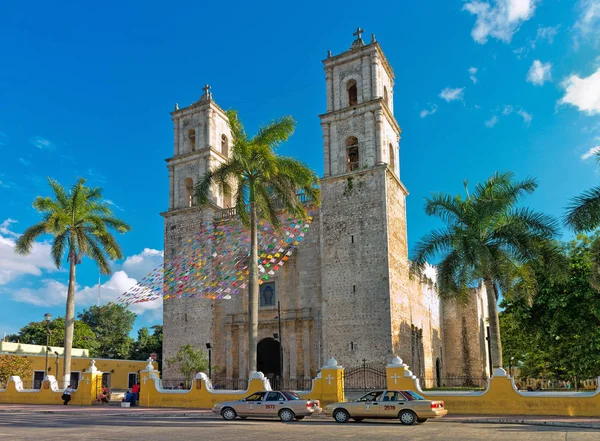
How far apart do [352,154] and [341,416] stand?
1745cm

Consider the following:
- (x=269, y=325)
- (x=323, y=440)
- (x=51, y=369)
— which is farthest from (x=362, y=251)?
(x=51, y=369)

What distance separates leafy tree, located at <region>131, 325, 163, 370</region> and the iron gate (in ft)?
108

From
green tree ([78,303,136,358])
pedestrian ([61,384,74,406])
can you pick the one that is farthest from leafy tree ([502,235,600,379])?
green tree ([78,303,136,358])

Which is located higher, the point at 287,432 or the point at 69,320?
the point at 69,320

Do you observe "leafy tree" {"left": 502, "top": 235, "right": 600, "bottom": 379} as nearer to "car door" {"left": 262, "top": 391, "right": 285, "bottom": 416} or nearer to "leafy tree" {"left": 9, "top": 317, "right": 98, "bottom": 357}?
"car door" {"left": 262, "top": 391, "right": 285, "bottom": 416}

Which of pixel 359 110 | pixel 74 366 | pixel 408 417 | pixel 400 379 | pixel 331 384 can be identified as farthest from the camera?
pixel 74 366

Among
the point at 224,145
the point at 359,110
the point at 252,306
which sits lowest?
the point at 252,306

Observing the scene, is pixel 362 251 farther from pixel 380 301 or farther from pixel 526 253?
pixel 526 253

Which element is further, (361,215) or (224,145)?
(224,145)

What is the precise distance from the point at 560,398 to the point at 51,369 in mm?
33751

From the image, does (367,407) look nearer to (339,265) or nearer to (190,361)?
(339,265)

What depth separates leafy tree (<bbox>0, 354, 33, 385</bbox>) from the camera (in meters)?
33.2

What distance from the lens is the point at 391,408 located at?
15.9 meters

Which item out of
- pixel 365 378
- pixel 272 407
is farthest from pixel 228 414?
pixel 365 378
